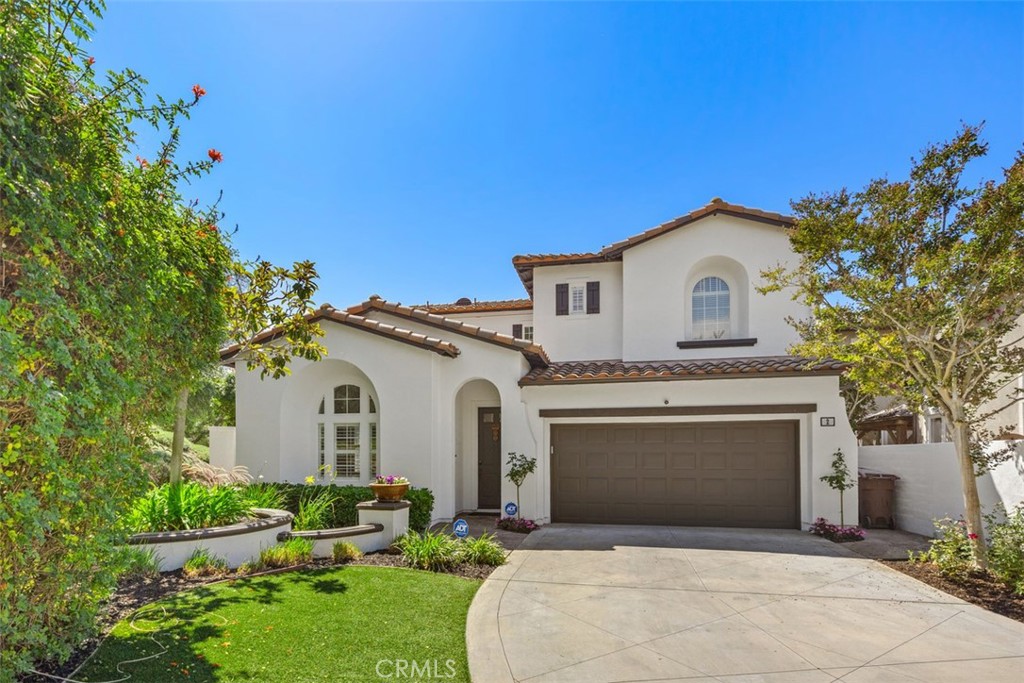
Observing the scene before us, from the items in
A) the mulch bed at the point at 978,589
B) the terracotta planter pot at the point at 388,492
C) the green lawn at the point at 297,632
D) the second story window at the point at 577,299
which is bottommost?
the mulch bed at the point at 978,589

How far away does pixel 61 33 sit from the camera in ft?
12.4

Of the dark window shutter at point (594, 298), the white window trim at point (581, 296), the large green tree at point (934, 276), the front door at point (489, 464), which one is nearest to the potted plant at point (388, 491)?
the front door at point (489, 464)

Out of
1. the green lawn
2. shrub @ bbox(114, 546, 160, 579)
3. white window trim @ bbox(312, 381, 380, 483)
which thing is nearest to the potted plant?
the green lawn

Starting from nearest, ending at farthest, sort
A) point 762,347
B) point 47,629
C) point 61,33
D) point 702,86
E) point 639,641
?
point 61,33 → point 47,629 → point 639,641 → point 702,86 → point 762,347

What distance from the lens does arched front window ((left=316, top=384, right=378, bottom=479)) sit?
13211 millimetres

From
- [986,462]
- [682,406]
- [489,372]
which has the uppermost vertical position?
[489,372]

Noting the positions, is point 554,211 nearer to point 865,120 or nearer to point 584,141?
point 584,141

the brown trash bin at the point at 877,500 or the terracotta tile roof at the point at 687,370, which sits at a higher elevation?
the terracotta tile roof at the point at 687,370

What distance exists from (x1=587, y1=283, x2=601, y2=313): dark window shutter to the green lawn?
387 inches

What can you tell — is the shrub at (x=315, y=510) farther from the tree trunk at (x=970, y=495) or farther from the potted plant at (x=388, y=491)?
the tree trunk at (x=970, y=495)

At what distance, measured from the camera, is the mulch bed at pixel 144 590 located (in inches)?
176

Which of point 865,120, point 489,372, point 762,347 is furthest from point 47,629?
point 762,347

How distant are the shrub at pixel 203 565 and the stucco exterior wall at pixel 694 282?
36.3 feet

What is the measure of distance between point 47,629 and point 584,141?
12.6 meters
